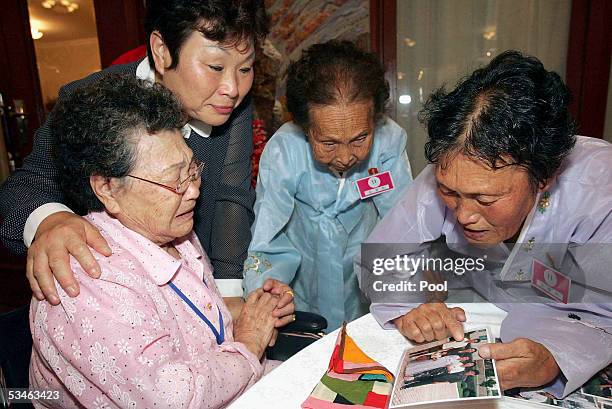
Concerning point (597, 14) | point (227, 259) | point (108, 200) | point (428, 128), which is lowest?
point (227, 259)

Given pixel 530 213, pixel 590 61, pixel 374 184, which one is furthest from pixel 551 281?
pixel 590 61

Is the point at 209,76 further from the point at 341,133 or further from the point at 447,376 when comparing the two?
the point at 447,376

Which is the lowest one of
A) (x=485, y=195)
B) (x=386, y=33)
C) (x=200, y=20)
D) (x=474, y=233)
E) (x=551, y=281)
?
(x=551, y=281)

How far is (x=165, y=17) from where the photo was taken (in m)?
1.57

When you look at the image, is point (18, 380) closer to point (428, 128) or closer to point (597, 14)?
point (428, 128)

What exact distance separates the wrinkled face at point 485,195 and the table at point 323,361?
0.90ft

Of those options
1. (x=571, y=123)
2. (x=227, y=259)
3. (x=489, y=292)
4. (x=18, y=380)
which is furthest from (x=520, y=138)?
(x=18, y=380)

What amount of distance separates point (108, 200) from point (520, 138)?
1.13 metres

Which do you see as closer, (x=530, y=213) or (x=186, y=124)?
(x=530, y=213)

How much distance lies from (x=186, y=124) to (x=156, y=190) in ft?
1.61

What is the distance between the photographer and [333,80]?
1.91 m

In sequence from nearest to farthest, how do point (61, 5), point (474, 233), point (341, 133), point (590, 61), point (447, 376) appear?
point (447, 376), point (474, 233), point (341, 133), point (590, 61), point (61, 5)

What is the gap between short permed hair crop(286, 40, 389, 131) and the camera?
74.4 inches

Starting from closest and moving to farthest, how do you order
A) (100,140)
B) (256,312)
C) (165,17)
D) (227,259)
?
(100,140) < (165,17) < (256,312) < (227,259)
